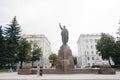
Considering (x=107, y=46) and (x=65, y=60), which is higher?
(x=107, y=46)

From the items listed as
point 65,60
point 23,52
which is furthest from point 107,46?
point 65,60

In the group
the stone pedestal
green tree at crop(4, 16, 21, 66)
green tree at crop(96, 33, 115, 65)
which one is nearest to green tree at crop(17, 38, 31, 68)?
green tree at crop(4, 16, 21, 66)

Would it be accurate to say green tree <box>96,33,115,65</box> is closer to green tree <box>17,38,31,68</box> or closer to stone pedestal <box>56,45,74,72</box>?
green tree <box>17,38,31,68</box>

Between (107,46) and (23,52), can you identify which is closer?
(107,46)

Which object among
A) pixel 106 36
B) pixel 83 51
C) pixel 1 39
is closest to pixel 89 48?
pixel 83 51

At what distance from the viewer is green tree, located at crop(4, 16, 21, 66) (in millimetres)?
48781

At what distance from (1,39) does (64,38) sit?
25065mm

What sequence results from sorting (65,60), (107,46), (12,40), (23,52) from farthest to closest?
1. (23,52)
2. (107,46)
3. (12,40)
4. (65,60)

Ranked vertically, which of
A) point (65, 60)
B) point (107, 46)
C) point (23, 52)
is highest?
A: point (107, 46)

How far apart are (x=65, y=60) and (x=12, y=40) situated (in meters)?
27.7

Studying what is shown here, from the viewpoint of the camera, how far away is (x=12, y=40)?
168 feet

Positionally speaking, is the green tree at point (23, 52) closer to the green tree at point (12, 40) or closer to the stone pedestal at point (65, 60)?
the green tree at point (12, 40)

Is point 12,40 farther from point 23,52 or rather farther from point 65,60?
point 65,60

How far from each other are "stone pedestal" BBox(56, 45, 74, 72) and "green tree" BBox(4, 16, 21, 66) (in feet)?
78.1
